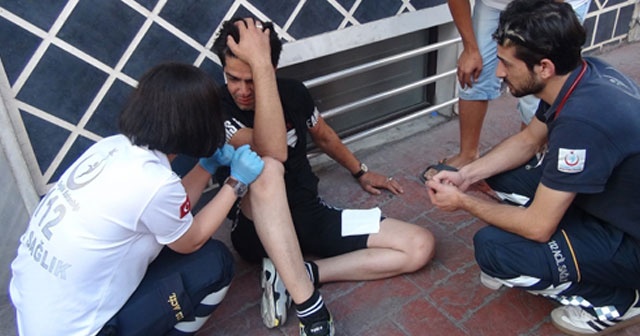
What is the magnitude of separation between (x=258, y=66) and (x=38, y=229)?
92cm

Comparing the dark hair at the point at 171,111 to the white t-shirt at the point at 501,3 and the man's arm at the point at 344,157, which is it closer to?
the man's arm at the point at 344,157

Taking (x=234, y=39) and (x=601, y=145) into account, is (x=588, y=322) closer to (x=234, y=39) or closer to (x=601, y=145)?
(x=601, y=145)

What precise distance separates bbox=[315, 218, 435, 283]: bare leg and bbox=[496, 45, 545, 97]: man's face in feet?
2.36

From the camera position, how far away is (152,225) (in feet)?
5.12

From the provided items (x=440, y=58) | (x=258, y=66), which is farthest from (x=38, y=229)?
(x=440, y=58)

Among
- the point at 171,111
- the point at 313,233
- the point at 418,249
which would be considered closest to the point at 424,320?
the point at 418,249

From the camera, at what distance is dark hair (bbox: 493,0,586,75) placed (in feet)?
5.54

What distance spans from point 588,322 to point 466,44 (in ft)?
4.65

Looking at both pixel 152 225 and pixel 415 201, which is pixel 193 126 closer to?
pixel 152 225

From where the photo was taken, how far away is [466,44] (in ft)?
8.74

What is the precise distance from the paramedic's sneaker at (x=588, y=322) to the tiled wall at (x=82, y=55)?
1.82 metres

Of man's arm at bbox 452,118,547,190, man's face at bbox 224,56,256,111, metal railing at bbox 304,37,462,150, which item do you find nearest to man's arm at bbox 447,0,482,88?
metal railing at bbox 304,37,462,150

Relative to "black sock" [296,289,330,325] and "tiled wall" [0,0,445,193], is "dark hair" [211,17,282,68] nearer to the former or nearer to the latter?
"tiled wall" [0,0,445,193]

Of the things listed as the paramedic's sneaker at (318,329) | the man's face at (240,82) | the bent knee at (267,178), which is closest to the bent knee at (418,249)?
the paramedic's sneaker at (318,329)
